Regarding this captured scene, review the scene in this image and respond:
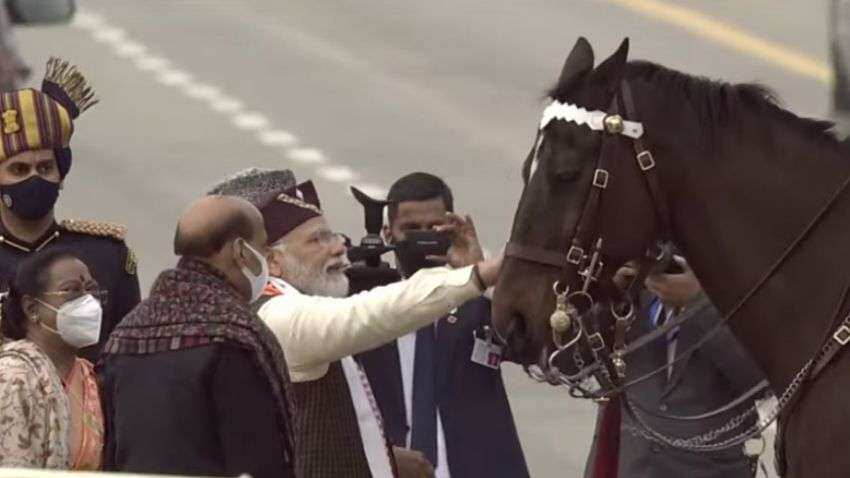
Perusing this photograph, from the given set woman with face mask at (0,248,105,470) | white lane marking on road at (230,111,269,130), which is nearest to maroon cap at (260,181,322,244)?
woman with face mask at (0,248,105,470)

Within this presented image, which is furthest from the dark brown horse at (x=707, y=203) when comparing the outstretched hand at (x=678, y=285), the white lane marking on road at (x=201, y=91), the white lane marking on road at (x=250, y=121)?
the white lane marking on road at (x=201, y=91)

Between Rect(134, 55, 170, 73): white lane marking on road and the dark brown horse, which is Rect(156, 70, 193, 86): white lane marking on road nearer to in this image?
Rect(134, 55, 170, 73): white lane marking on road

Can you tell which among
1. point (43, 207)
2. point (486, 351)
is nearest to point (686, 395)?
point (486, 351)

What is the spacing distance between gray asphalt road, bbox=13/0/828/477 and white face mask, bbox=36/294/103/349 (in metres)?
9.53

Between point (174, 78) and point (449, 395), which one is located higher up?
point (449, 395)

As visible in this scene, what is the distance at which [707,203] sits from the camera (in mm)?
10602

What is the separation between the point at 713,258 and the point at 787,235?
250mm

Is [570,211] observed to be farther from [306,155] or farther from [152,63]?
[152,63]

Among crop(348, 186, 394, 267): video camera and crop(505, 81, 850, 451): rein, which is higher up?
crop(505, 81, 850, 451): rein

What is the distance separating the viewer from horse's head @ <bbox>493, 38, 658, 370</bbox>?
10.6 metres

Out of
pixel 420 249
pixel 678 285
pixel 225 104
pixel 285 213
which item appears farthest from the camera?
pixel 225 104

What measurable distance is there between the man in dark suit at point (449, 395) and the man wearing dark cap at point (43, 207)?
0.94m

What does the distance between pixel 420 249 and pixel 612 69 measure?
1.23 meters

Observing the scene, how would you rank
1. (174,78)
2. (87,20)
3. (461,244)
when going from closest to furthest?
(461,244)
(174,78)
(87,20)
